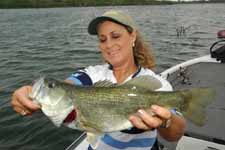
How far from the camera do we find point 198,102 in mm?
3262

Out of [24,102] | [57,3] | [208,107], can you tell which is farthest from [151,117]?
[57,3]

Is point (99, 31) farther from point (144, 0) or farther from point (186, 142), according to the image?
point (144, 0)

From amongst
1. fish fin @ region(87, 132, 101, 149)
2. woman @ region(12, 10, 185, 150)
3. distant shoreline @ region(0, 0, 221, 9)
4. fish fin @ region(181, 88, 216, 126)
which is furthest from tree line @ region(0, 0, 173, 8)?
fish fin @ region(181, 88, 216, 126)

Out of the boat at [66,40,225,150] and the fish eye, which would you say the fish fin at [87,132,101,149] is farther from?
the boat at [66,40,225,150]

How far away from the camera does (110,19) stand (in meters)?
3.80

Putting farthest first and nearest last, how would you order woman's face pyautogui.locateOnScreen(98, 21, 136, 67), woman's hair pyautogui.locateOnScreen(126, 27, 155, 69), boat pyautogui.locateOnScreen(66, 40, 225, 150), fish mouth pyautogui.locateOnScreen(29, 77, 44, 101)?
boat pyautogui.locateOnScreen(66, 40, 225, 150) < woman's hair pyautogui.locateOnScreen(126, 27, 155, 69) < woman's face pyautogui.locateOnScreen(98, 21, 136, 67) < fish mouth pyautogui.locateOnScreen(29, 77, 44, 101)

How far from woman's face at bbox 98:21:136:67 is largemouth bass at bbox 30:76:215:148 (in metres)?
0.70

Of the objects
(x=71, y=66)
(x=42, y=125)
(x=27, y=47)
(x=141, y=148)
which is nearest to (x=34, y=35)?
(x=27, y=47)

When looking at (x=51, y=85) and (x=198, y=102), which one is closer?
(x=51, y=85)

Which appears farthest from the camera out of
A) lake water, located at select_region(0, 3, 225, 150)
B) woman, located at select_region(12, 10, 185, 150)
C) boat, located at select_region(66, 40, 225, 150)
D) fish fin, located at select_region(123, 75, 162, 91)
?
lake water, located at select_region(0, 3, 225, 150)

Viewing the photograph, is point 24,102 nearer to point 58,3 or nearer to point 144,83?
point 144,83

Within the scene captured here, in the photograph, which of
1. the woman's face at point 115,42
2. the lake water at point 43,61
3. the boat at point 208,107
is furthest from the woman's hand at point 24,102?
the lake water at point 43,61

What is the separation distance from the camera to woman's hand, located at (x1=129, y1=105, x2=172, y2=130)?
3.07 metres

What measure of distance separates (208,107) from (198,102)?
307cm
